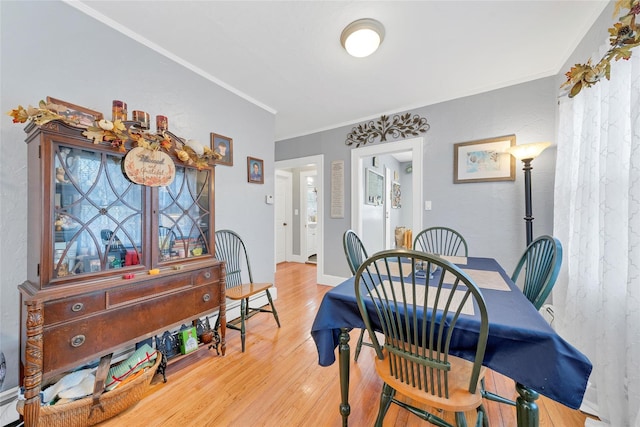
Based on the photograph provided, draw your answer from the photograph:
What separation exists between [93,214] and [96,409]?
41.1 inches

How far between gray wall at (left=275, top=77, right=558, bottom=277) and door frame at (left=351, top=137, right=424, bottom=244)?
0.06 m

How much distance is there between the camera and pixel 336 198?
367cm

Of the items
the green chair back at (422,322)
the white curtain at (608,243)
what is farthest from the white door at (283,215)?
the white curtain at (608,243)

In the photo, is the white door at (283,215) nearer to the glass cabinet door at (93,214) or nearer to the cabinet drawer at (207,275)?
the cabinet drawer at (207,275)

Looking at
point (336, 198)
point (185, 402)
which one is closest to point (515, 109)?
point (336, 198)

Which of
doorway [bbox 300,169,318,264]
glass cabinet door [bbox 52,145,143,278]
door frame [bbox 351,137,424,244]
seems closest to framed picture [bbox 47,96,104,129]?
glass cabinet door [bbox 52,145,143,278]

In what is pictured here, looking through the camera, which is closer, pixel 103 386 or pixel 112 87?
pixel 103 386

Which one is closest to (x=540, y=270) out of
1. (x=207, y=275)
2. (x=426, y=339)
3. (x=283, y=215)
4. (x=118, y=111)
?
(x=426, y=339)

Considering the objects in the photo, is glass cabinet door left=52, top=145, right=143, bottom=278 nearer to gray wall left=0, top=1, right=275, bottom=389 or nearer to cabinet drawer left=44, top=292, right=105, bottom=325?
cabinet drawer left=44, top=292, right=105, bottom=325

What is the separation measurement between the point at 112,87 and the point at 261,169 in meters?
1.45

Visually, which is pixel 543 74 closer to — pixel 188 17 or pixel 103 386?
pixel 188 17

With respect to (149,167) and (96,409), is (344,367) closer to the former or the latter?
(96,409)

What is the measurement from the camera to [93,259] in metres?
1.36

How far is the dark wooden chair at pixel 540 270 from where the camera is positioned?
44.1 inches
